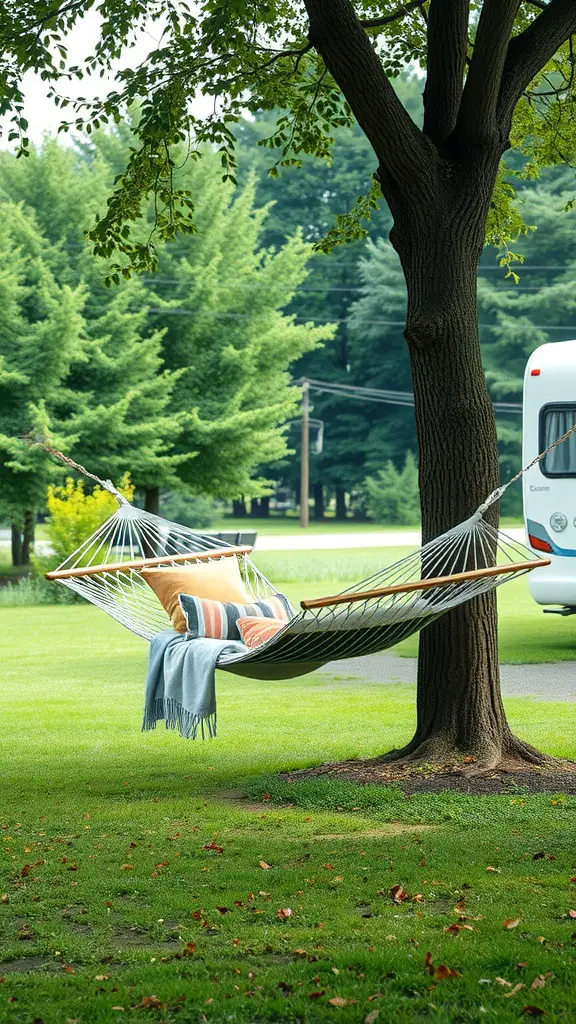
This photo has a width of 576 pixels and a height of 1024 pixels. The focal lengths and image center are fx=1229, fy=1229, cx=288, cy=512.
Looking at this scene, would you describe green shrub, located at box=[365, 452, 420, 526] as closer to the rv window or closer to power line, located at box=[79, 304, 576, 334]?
power line, located at box=[79, 304, 576, 334]

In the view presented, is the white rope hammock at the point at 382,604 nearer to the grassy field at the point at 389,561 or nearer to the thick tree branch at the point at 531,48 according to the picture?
the thick tree branch at the point at 531,48

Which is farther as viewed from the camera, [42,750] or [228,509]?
[228,509]

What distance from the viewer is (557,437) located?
31.6 ft

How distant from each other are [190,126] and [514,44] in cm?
229

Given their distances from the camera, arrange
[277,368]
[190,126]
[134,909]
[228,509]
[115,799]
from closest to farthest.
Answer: [134,909], [115,799], [190,126], [277,368], [228,509]

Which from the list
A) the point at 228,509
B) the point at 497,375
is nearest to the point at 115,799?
the point at 497,375

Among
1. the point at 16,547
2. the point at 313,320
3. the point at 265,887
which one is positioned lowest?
the point at 265,887

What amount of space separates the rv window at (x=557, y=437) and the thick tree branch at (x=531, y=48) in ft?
A: 14.9

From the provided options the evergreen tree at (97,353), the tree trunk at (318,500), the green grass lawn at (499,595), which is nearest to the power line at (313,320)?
the evergreen tree at (97,353)

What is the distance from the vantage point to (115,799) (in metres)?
5.13

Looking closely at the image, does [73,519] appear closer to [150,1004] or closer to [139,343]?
[139,343]

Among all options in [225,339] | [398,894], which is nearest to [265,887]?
[398,894]

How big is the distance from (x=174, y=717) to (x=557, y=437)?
5252mm

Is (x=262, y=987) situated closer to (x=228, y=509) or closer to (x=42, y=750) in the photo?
(x=42, y=750)
